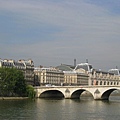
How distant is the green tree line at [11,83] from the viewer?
2695 inches

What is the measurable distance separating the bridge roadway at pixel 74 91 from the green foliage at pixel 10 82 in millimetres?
7211

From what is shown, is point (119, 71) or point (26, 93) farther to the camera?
point (119, 71)

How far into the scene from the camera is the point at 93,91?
241ft

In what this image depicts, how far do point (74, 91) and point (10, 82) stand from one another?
42.1 feet

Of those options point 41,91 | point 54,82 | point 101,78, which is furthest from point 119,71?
point 41,91

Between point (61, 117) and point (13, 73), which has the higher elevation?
point (13, 73)

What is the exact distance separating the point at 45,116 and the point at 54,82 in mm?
65032

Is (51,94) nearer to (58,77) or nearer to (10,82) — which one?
(10,82)

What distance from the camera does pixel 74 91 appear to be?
75562 millimetres

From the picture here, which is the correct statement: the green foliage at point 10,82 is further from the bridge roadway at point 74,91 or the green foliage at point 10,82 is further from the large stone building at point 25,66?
the large stone building at point 25,66

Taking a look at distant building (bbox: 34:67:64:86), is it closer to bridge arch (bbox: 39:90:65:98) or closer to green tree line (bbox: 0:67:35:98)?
bridge arch (bbox: 39:90:65:98)

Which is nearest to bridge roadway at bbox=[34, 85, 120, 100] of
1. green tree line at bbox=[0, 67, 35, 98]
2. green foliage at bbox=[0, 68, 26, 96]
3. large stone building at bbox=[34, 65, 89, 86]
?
green tree line at bbox=[0, 67, 35, 98]

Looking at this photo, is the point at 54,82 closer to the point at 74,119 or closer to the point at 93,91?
the point at 93,91

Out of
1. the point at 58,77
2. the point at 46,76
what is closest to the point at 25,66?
the point at 46,76
